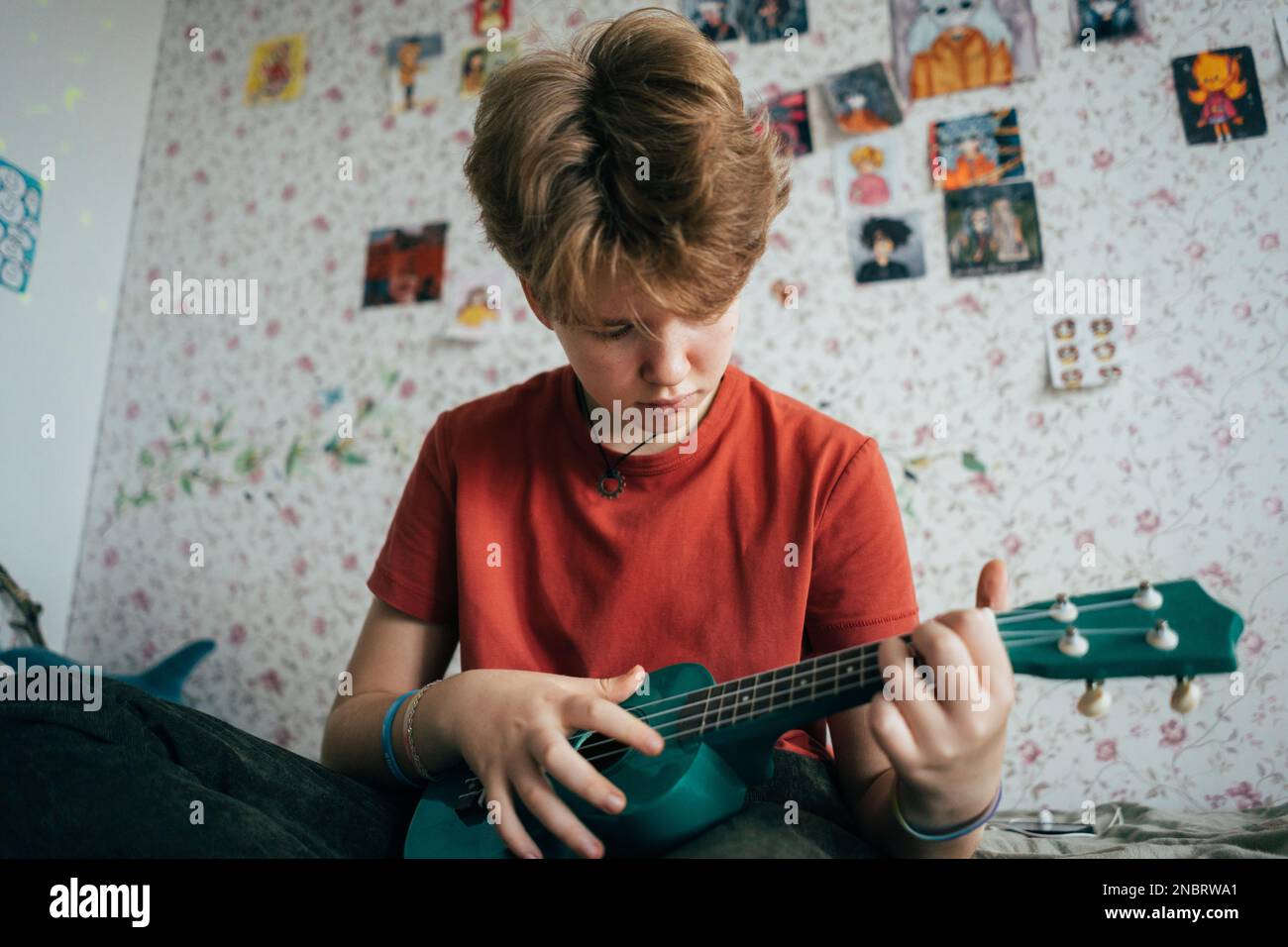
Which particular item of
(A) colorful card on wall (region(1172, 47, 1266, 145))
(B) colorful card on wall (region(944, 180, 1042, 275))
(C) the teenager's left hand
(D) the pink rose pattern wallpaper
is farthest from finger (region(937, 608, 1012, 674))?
(A) colorful card on wall (region(1172, 47, 1266, 145))

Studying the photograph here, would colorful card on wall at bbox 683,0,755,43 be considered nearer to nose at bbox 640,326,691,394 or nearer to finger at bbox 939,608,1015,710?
nose at bbox 640,326,691,394

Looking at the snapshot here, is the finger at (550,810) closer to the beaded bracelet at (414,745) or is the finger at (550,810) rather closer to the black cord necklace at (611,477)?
the beaded bracelet at (414,745)

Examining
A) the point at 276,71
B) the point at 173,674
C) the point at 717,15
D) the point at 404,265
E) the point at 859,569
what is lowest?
the point at 173,674

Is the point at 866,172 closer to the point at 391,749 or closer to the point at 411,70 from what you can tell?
the point at 411,70

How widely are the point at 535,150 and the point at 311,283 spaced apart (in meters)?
1.49

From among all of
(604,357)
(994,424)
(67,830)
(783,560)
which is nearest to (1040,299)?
(994,424)

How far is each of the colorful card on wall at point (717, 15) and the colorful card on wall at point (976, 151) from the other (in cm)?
49

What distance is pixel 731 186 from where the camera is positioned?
0.68 meters

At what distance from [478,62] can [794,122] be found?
0.77 m

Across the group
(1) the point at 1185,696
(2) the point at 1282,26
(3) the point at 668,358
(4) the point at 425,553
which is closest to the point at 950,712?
(1) the point at 1185,696

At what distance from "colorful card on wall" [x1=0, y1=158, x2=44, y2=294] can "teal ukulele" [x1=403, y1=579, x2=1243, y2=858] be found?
5.29 ft

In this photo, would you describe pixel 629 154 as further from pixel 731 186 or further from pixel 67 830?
pixel 67 830

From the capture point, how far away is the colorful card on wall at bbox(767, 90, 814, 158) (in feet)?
5.53

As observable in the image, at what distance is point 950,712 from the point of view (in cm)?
56
